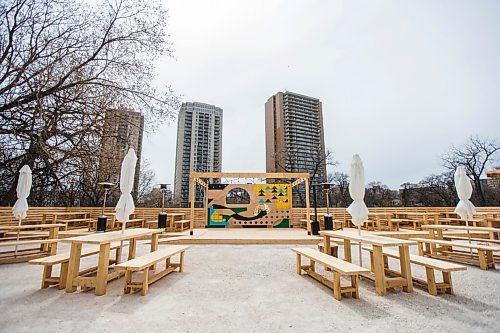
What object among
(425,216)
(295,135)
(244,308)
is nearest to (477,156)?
(425,216)

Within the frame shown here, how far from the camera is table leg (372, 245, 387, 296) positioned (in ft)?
9.90

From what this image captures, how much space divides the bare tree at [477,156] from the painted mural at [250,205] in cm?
1571

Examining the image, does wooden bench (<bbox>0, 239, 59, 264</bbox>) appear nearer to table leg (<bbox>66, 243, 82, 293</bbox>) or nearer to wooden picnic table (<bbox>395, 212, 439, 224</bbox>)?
table leg (<bbox>66, 243, 82, 293</bbox>)

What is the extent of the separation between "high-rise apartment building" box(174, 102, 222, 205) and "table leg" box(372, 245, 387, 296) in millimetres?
22121

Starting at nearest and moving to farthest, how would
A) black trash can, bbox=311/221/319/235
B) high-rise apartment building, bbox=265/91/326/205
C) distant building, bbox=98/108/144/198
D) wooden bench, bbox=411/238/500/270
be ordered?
wooden bench, bbox=411/238/500/270, distant building, bbox=98/108/144/198, black trash can, bbox=311/221/319/235, high-rise apartment building, bbox=265/91/326/205

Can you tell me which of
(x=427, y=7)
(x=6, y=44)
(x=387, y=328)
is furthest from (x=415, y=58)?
(x=6, y=44)

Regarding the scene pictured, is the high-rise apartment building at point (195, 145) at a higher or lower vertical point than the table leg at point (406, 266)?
higher

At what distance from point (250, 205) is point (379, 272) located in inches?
370

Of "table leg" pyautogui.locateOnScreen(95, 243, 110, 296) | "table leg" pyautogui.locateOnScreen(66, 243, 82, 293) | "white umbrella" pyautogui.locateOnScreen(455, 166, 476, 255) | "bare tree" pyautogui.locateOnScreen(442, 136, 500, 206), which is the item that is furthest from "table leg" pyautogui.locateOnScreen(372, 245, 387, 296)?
"bare tree" pyautogui.locateOnScreen(442, 136, 500, 206)

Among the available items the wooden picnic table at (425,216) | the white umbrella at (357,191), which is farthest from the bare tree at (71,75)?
the wooden picnic table at (425,216)

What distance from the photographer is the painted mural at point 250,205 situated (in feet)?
39.8

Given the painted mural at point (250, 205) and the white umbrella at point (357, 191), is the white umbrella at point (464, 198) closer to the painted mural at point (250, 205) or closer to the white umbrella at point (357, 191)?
the white umbrella at point (357, 191)

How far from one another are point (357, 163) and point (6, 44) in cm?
866

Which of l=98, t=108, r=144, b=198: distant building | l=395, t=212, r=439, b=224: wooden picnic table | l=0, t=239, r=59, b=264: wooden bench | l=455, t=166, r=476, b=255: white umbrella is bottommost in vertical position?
l=0, t=239, r=59, b=264: wooden bench
